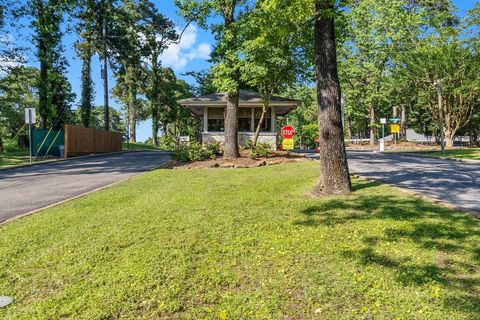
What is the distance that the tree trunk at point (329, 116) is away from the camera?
24.8 feet

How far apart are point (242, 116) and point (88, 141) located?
10.00m

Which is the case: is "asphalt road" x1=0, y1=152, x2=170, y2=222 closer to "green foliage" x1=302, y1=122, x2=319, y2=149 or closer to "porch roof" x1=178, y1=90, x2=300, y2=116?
"porch roof" x1=178, y1=90, x2=300, y2=116

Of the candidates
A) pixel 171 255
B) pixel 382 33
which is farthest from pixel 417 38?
pixel 171 255

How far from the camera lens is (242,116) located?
74.6ft

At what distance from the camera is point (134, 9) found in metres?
37.7

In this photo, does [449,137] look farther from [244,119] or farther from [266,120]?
[244,119]

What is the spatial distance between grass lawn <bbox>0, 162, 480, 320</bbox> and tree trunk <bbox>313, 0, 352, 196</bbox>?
106 cm

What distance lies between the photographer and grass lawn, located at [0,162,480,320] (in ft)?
9.89

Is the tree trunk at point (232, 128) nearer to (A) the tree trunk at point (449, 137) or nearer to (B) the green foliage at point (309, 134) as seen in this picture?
(A) the tree trunk at point (449, 137)

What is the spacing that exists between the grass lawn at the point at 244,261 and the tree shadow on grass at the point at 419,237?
2 cm

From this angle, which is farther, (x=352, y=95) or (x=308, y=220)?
(x=352, y=95)

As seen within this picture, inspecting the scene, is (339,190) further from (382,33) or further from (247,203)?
(382,33)

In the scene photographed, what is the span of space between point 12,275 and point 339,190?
5.81 m

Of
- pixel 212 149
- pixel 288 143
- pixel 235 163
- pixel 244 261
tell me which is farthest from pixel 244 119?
pixel 244 261
